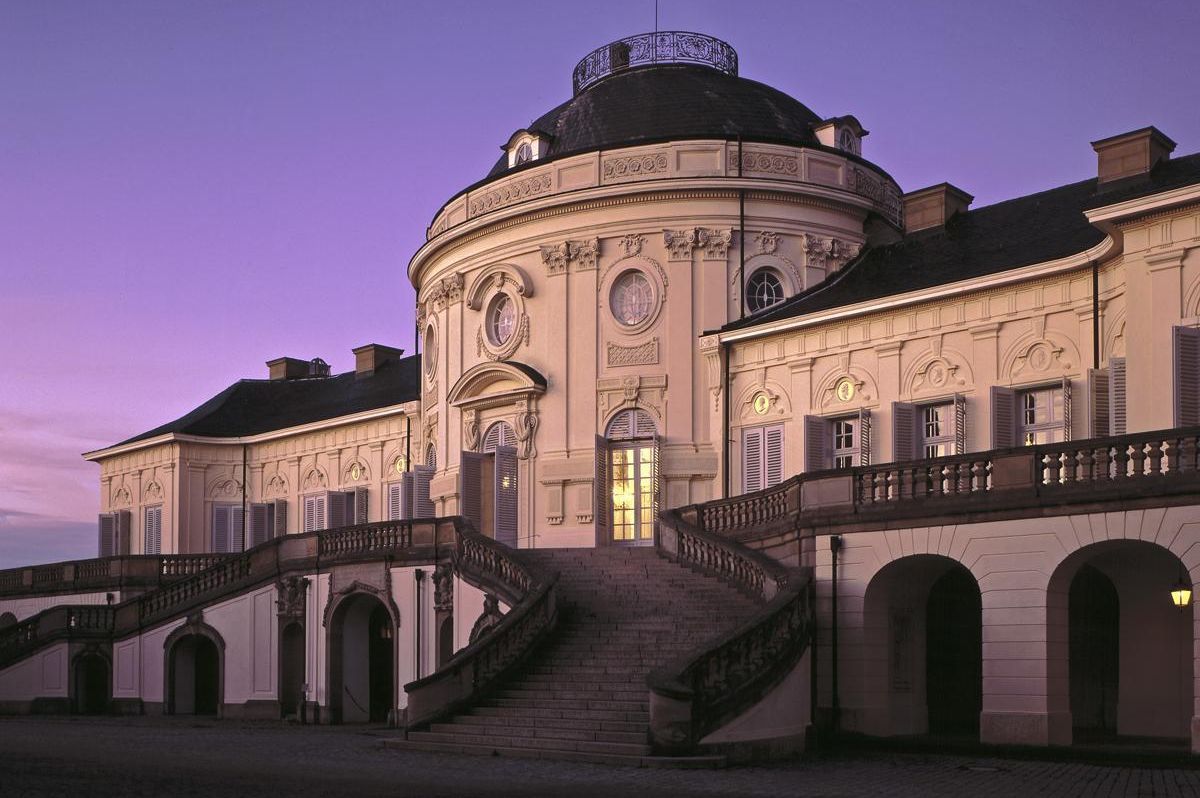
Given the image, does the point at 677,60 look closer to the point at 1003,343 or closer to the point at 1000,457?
the point at 1003,343

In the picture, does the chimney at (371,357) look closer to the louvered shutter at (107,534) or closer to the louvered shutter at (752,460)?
the louvered shutter at (107,534)

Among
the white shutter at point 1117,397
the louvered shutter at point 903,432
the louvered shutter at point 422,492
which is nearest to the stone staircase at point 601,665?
the louvered shutter at point 903,432

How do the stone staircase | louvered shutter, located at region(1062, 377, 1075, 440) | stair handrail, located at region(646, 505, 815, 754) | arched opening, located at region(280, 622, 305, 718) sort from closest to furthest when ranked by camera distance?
stair handrail, located at region(646, 505, 815, 754) → the stone staircase → louvered shutter, located at region(1062, 377, 1075, 440) → arched opening, located at region(280, 622, 305, 718)

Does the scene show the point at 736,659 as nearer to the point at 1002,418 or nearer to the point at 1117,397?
the point at 1117,397

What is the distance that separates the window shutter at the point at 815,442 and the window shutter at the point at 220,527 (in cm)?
2754

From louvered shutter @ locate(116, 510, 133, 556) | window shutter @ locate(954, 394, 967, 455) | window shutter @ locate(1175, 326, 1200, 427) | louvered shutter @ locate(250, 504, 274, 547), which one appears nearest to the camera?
window shutter @ locate(1175, 326, 1200, 427)

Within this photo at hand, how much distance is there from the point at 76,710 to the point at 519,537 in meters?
12.7

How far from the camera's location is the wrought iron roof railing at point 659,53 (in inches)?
1670

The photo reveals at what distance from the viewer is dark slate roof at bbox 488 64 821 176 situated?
126 ft

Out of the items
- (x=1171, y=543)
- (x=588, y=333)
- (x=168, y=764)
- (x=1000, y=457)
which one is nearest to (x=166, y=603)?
(x=588, y=333)

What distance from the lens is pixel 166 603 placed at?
40.7 metres

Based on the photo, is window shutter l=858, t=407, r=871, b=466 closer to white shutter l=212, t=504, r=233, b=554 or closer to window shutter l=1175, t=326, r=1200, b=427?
window shutter l=1175, t=326, r=1200, b=427

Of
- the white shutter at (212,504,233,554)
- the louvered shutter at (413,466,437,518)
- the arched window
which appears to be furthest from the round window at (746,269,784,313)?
the white shutter at (212,504,233,554)

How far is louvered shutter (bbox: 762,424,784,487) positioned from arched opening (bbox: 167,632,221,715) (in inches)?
572
